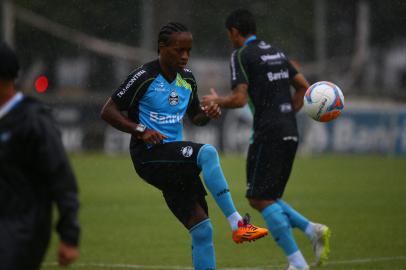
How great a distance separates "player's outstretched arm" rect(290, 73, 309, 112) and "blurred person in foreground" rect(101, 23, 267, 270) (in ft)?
6.65

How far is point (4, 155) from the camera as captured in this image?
17.0 feet

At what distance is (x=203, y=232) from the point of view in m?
7.57

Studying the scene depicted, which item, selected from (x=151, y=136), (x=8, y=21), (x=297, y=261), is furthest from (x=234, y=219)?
(x=8, y=21)

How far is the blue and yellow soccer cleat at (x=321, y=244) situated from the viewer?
934 centimetres

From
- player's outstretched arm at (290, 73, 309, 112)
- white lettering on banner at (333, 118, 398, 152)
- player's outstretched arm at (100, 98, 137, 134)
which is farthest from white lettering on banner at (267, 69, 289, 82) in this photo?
white lettering on banner at (333, 118, 398, 152)

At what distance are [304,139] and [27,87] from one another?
9.57m

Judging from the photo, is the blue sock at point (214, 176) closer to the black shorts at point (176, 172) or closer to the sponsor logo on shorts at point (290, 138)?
the black shorts at point (176, 172)

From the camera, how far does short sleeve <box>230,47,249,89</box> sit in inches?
355

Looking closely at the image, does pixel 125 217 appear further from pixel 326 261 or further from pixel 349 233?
pixel 326 261

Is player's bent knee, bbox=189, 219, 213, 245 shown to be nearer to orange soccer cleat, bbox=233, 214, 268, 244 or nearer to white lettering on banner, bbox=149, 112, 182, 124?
orange soccer cleat, bbox=233, 214, 268, 244

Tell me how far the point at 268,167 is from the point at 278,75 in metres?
0.98

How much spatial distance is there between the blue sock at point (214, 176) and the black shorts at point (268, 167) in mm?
1681

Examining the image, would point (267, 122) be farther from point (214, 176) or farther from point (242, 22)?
point (214, 176)

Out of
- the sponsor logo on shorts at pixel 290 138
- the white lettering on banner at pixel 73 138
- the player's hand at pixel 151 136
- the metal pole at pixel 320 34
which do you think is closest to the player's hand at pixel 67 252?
the player's hand at pixel 151 136
